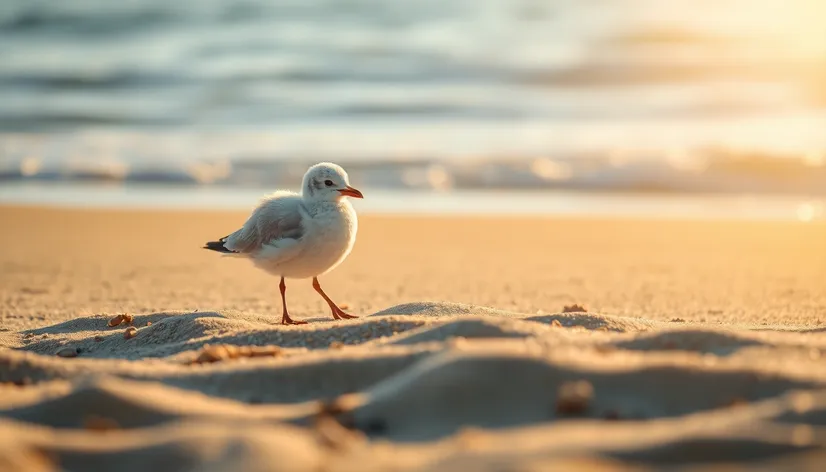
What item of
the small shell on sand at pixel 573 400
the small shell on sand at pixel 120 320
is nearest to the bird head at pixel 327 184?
the small shell on sand at pixel 120 320

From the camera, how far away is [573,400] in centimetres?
279

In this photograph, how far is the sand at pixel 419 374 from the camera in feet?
7.86

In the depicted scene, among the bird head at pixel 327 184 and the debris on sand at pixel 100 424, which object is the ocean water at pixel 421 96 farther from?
the debris on sand at pixel 100 424

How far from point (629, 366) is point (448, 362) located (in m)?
0.60

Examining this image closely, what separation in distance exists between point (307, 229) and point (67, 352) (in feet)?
4.63

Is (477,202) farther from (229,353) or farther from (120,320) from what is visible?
(229,353)

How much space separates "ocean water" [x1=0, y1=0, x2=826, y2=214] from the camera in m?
13.9

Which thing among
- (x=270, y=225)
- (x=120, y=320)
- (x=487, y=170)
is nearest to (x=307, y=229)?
(x=270, y=225)

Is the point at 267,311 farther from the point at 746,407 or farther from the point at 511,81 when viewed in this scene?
the point at 511,81

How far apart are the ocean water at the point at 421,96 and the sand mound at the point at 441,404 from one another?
27.1 ft

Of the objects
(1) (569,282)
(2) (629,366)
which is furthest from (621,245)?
(2) (629,366)

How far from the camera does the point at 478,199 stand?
12.4 meters

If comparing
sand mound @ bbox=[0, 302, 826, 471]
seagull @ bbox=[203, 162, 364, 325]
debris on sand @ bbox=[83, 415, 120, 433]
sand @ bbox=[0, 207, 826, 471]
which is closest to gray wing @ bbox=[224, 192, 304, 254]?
seagull @ bbox=[203, 162, 364, 325]

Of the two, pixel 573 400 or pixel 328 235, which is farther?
pixel 328 235
